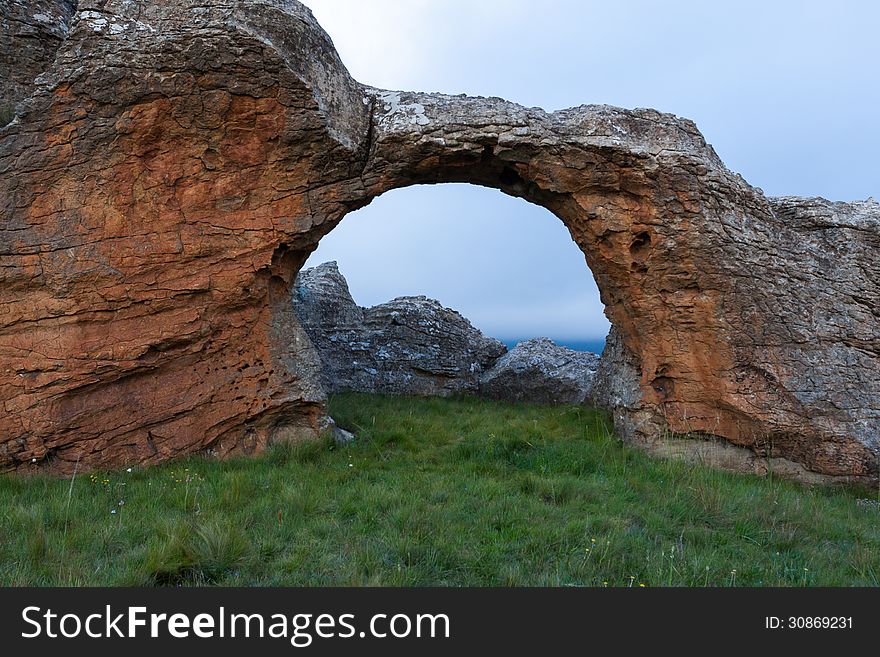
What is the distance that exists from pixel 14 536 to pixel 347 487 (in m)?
3.02

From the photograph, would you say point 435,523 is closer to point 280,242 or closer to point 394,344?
point 280,242

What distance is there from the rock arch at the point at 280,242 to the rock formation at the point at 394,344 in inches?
189

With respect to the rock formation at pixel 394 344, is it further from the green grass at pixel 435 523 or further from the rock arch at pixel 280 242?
the green grass at pixel 435 523

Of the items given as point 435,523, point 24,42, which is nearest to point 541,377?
point 435,523

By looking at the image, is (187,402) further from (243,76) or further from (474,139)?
(474,139)

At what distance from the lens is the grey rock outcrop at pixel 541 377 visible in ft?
40.9

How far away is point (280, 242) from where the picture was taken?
7.62m

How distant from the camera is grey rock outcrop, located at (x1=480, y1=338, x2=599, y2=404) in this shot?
40.9 feet

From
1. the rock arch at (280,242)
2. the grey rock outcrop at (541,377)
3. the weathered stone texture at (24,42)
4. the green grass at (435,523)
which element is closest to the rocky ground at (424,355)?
the grey rock outcrop at (541,377)

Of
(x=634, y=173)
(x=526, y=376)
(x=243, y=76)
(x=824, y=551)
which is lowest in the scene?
(x=824, y=551)

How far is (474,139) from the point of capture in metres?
7.57

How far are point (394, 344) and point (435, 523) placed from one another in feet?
27.8

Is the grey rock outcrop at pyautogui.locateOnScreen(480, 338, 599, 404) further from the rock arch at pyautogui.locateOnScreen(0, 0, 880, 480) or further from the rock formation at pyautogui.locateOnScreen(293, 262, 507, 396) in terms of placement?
the rock arch at pyautogui.locateOnScreen(0, 0, 880, 480)

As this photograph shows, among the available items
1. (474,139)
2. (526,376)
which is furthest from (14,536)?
(526,376)
